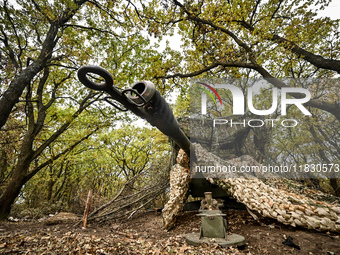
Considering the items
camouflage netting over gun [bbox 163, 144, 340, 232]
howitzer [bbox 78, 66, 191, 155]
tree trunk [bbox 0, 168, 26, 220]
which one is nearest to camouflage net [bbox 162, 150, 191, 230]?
camouflage netting over gun [bbox 163, 144, 340, 232]

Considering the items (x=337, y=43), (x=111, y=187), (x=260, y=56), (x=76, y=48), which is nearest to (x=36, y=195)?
(x=111, y=187)

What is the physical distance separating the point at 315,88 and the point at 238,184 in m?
8.08

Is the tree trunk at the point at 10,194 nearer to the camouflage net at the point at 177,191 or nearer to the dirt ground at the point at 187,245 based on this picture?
the dirt ground at the point at 187,245

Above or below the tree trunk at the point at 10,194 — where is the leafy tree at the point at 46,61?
above

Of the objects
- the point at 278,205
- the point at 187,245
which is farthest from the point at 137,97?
the point at 278,205

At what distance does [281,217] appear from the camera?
3.24m

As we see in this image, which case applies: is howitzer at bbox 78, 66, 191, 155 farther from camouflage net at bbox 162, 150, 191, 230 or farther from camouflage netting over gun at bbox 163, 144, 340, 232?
camouflage net at bbox 162, 150, 191, 230

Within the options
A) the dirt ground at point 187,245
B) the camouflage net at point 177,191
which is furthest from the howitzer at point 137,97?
the camouflage net at point 177,191

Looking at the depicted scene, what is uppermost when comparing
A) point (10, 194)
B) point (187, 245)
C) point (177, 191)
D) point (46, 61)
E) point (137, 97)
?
point (46, 61)

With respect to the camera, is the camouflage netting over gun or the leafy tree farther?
the leafy tree

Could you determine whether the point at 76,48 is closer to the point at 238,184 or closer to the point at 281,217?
the point at 238,184

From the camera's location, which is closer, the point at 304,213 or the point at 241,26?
the point at 304,213

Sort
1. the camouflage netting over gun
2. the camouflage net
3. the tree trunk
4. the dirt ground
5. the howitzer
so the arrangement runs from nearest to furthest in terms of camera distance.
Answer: the howitzer, the dirt ground, the camouflage netting over gun, the camouflage net, the tree trunk

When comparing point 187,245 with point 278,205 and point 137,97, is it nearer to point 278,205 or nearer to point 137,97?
point 278,205
